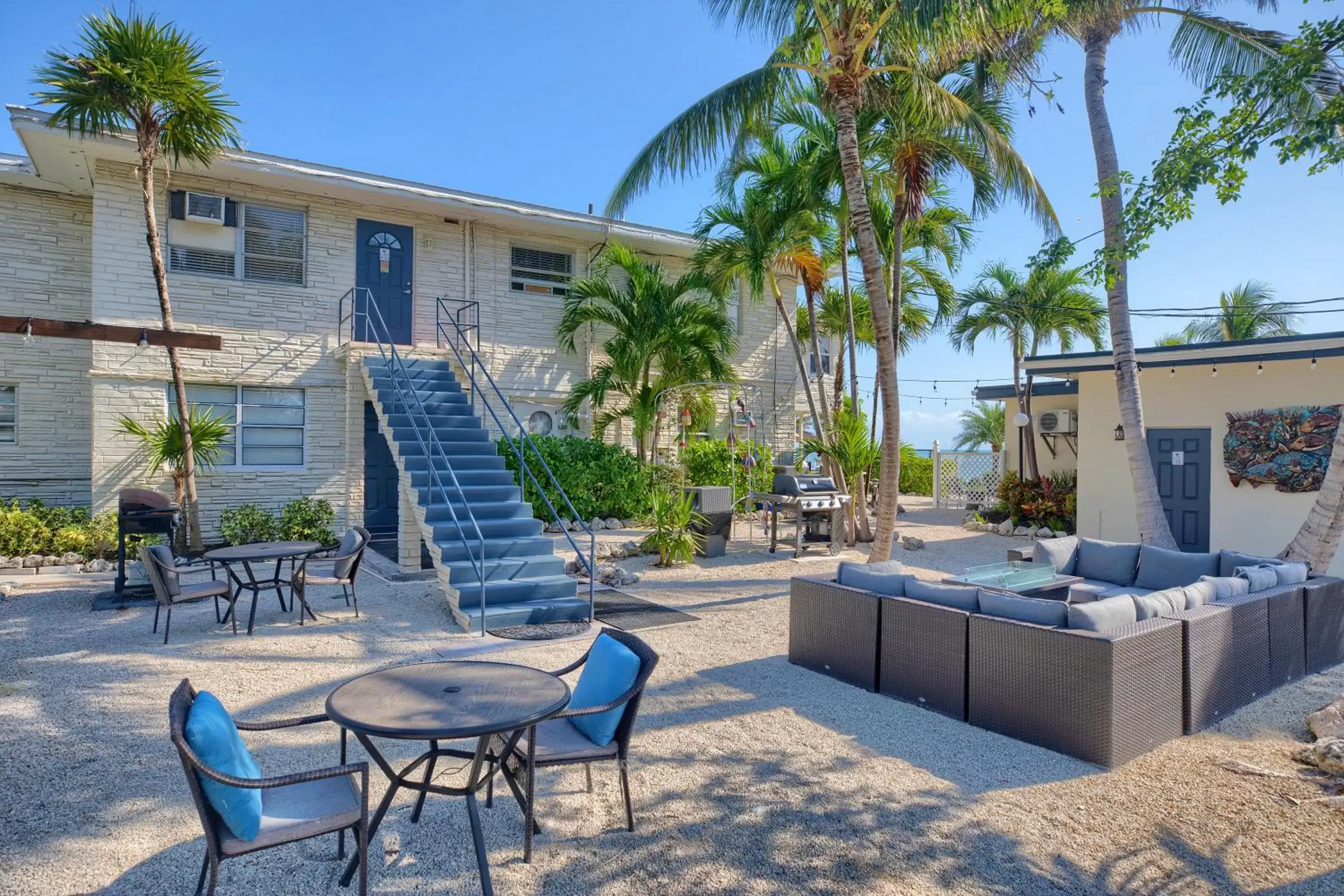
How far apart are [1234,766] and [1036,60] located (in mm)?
9784

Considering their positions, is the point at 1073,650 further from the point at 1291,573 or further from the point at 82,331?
the point at 82,331

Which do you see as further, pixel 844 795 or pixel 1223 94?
pixel 1223 94

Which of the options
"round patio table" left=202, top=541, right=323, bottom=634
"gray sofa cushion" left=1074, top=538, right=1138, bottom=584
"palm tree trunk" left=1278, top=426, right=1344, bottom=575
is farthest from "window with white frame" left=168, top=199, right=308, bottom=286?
"palm tree trunk" left=1278, top=426, right=1344, bottom=575

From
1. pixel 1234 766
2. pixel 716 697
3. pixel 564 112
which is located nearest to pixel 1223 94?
pixel 1234 766

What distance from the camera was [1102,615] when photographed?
484 cm

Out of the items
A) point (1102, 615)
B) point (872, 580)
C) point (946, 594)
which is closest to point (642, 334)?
point (872, 580)

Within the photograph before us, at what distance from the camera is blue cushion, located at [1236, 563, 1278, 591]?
612cm

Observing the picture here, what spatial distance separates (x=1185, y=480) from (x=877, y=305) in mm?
7153

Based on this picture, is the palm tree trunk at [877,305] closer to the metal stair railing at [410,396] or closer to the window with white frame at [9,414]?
the metal stair railing at [410,396]

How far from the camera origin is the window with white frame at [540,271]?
1513cm

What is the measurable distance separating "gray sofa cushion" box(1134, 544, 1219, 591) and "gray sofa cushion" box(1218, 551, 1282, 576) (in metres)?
0.05

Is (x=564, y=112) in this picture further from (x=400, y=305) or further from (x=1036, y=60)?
(x=1036, y=60)

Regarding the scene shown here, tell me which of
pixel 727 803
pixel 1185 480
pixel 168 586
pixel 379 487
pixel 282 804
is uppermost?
pixel 1185 480

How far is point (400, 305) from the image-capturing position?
1394cm
